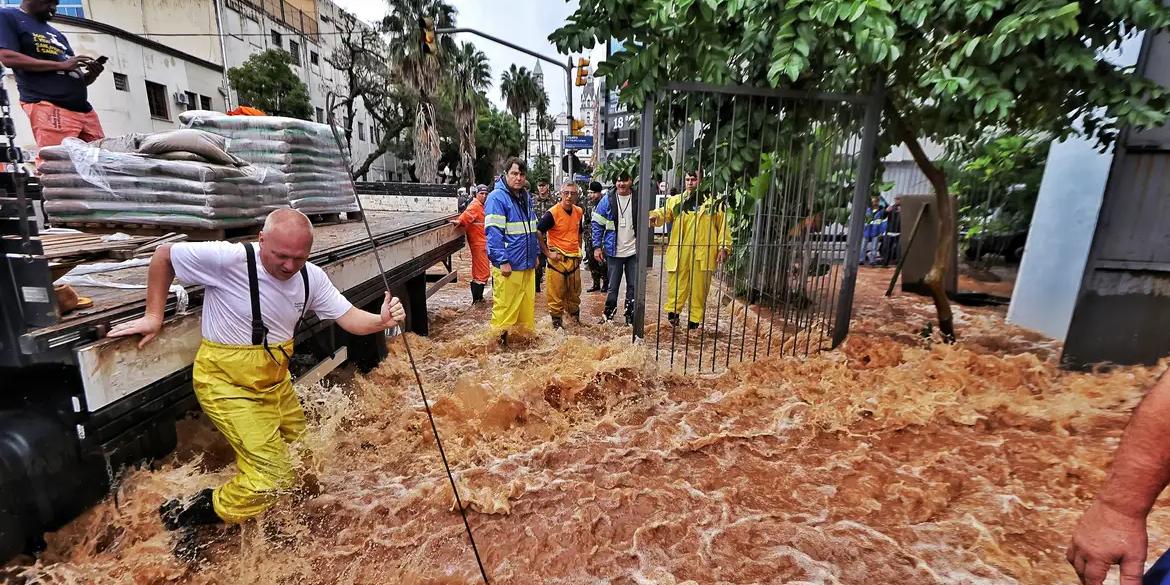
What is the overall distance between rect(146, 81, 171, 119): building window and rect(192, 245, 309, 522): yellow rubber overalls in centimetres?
2090

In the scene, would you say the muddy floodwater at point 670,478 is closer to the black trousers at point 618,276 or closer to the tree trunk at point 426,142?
the black trousers at point 618,276

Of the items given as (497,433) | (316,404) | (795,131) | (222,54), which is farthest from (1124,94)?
(222,54)

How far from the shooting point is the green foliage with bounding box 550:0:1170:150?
3258mm

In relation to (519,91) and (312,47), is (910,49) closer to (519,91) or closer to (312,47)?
(312,47)

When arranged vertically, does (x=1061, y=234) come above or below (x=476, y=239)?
above

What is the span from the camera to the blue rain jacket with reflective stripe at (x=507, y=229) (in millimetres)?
5352

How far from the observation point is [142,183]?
3.11 m

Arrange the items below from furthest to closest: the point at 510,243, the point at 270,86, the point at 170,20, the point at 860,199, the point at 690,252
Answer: the point at 170,20
the point at 270,86
the point at 690,252
the point at 510,243
the point at 860,199

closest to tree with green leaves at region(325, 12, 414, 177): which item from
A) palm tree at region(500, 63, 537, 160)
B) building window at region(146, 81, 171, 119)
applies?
building window at region(146, 81, 171, 119)

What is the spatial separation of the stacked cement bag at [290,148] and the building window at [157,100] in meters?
18.2

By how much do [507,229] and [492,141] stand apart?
113 ft

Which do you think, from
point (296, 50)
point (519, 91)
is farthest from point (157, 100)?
point (519, 91)

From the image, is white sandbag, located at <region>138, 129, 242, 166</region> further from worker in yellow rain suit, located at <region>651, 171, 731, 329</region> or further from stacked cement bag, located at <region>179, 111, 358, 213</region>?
worker in yellow rain suit, located at <region>651, 171, 731, 329</region>

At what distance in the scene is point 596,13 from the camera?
4.02m
